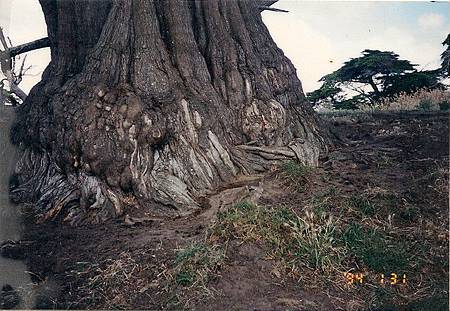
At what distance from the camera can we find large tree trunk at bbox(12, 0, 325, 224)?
4.86 m

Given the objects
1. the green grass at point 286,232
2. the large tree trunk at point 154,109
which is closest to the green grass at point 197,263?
the green grass at point 286,232

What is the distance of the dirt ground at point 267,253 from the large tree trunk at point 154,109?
0.32 metres

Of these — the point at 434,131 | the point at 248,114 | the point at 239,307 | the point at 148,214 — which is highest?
the point at 248,114

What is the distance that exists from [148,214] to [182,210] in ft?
0.97

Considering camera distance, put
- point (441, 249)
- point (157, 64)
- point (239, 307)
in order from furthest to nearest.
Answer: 1. point (157, 64)
2. point (441, 249)
3. point (239, 307)

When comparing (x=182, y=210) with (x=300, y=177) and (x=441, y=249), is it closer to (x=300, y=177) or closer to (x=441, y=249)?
(x=300, y=177)

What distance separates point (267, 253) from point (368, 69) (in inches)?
86.8

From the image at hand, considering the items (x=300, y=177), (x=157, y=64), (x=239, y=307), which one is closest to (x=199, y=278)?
(x=239, y=307)

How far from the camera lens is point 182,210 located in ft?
15.1

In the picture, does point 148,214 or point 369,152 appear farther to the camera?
point 369,152

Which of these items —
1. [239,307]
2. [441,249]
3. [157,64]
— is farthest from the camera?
[157,64]

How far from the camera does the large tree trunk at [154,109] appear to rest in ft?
15.9
